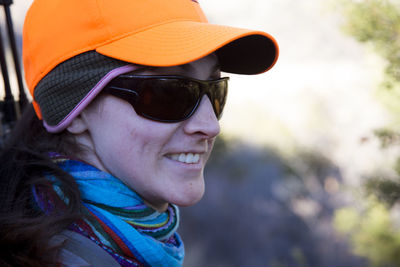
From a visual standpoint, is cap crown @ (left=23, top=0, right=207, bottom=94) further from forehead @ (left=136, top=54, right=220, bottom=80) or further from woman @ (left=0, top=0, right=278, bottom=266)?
forehead @ (left=136, top=54, right=220, bottom=80)

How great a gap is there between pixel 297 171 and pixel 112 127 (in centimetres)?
1151

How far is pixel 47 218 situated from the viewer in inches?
49.2

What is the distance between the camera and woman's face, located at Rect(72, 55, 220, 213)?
51.3 inches

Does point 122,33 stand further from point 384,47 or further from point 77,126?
point 384,47

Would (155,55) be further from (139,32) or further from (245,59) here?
(245,59)

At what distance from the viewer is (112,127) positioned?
1.32 meters

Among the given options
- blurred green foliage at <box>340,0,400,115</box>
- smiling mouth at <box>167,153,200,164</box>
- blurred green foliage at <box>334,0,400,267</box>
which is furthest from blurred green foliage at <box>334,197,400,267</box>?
smiling mouth at <box>167,153,200,164</box>

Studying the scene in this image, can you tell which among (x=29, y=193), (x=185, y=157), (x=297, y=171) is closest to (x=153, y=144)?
(x=185, y=157)

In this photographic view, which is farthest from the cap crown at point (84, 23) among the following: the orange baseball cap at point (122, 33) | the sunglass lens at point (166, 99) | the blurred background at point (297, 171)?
the blurred background at point (297, 171)

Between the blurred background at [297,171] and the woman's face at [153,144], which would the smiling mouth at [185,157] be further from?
the blurred background at [297,171]

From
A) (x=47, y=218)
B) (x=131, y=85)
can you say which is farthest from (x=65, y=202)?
(x=131, y=85)

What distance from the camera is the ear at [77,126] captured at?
140 cm

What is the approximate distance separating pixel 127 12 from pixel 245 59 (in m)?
0.57

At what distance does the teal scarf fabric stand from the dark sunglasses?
309 mm
